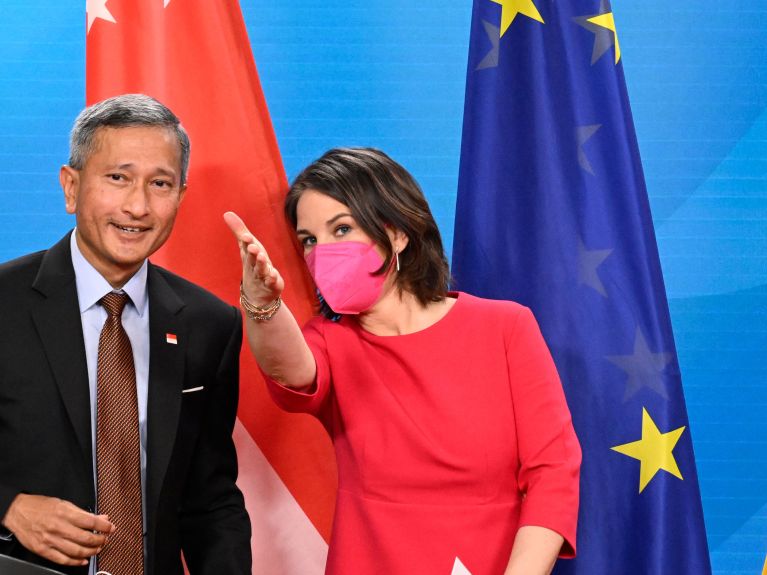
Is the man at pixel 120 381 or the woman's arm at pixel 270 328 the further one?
the man at pixel 120 381

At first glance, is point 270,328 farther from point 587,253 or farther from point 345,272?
point 587,253

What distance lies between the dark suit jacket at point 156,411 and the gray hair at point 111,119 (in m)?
0.15

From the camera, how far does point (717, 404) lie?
2701 mm

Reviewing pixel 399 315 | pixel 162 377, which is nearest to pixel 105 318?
pixel 162 377

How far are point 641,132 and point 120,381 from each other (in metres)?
1.53

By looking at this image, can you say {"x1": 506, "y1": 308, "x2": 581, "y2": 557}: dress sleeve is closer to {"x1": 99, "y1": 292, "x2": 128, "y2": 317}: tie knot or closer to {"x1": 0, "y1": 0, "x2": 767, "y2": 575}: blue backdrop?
{"x1": 99, "y1": 292, "x2": 128, "y2": 317}: tie knot

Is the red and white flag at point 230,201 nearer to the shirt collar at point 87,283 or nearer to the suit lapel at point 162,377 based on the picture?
the suit lapel at point 162,377

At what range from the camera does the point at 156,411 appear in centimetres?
178

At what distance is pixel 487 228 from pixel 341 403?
Result: 1.78 ft

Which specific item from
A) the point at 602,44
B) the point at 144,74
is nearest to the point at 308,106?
the point at 144,74

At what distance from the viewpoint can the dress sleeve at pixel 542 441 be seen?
5.62 ft

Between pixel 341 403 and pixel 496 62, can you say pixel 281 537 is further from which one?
pixel 496 62

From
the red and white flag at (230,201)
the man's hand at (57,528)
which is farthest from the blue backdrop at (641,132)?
the man's hand at (57,528)

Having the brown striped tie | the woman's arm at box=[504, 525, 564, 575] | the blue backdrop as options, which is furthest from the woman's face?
the blue backdrop
